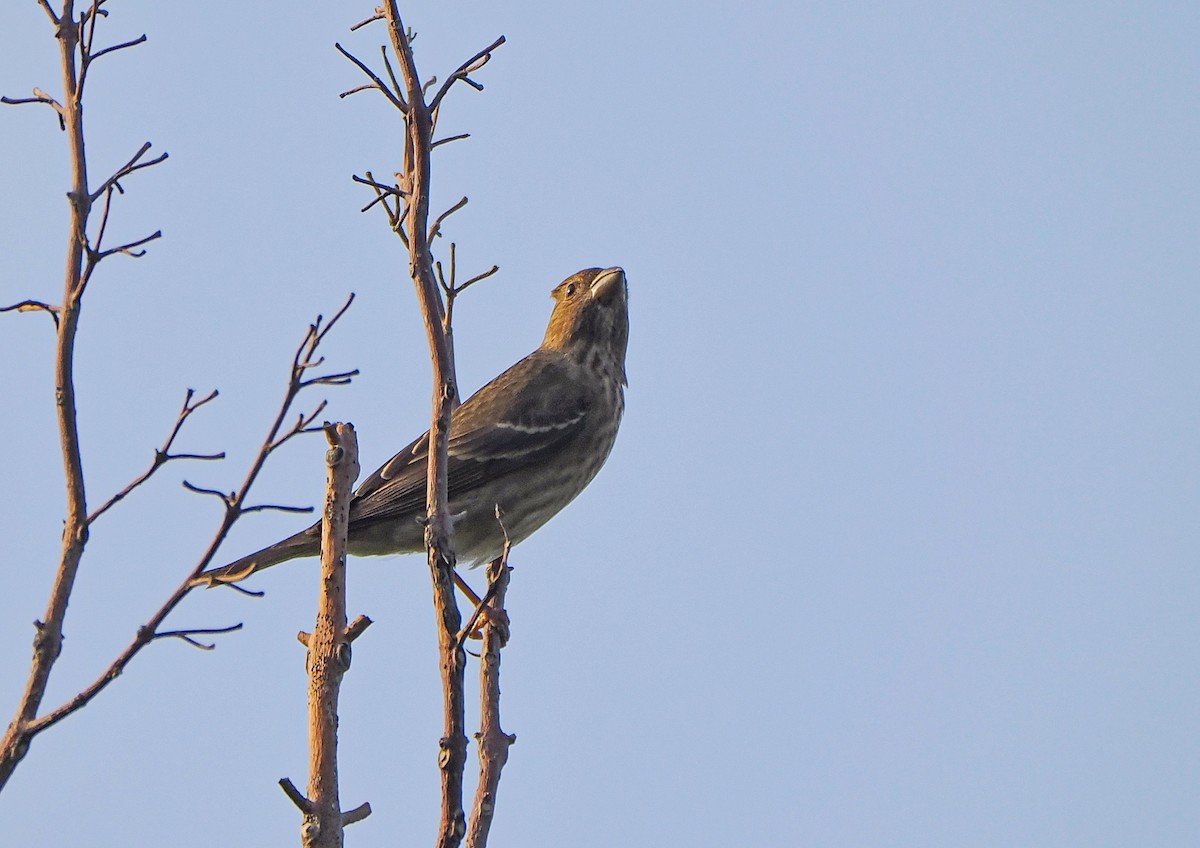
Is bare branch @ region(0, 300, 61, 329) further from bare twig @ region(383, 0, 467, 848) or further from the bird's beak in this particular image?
the bird's beak

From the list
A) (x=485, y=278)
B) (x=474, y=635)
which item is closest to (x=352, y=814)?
(x=485, y=278)

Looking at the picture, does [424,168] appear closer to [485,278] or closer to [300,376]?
[485,278]

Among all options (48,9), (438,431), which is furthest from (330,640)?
(48,9)

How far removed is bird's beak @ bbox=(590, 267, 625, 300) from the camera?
966 centimetres

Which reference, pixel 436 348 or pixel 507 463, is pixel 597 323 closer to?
pixel 507 463

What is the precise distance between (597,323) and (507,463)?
6.10ft

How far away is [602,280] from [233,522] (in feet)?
21.4

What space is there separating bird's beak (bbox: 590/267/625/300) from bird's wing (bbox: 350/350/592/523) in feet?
2.40

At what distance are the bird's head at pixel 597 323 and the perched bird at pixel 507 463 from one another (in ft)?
0.05

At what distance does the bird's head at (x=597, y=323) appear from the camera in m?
9.52

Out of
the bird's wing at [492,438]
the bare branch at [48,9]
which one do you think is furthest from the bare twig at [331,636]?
the bird's wing at [492,438]

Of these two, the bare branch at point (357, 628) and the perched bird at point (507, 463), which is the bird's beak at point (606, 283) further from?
the bare branch at point (357, 628)

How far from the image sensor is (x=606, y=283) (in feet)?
31.7

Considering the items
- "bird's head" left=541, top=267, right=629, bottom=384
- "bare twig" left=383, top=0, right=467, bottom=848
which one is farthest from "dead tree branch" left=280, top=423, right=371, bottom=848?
"bird's head" left=541, top=267, right=629, bottom=384
